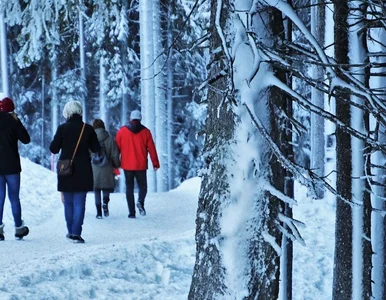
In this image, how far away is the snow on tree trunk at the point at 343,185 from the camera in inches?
244

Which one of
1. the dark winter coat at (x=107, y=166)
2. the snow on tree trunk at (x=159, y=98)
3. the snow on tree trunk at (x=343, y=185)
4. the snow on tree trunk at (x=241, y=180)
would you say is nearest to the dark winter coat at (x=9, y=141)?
the dark winter coat at (x=107, y=166)

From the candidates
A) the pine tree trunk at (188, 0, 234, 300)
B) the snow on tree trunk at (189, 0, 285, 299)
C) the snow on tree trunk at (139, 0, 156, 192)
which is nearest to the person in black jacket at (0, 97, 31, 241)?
the pine tree trunk at (188, 0, 234, 300)

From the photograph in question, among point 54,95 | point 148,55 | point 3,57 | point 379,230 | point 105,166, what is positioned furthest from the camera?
point 54,95

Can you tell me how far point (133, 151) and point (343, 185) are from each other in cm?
572

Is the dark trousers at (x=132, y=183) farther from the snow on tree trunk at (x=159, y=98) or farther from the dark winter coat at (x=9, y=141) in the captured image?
the snow on tree trunk at (x=159, y=98)

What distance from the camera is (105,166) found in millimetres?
11383

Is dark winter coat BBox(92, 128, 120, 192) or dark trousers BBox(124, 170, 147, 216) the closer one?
dark winter coat BBox(92, 128, 120, 192)

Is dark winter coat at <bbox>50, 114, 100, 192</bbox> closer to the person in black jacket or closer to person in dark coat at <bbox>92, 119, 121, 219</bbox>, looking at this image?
the person in black jacket

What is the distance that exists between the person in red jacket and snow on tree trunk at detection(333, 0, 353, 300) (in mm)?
5561

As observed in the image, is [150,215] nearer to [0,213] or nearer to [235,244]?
[0,213]

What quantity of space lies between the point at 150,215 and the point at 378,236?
5.96 metres

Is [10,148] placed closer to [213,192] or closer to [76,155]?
[76,155]

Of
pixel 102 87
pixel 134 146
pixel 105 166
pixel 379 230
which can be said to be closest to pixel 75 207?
pixel 105 166

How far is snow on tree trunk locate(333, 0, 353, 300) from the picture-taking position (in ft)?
20.3
